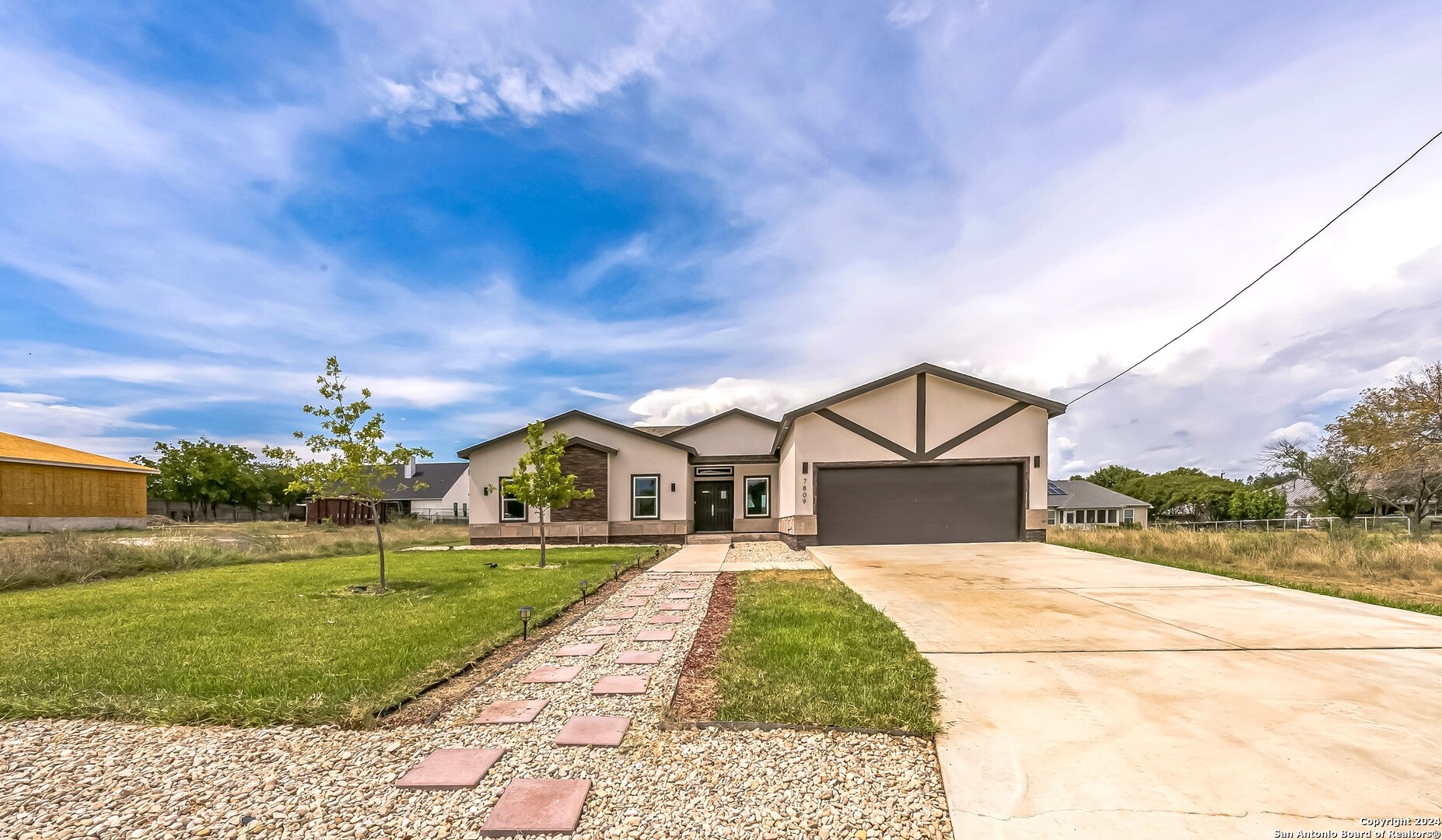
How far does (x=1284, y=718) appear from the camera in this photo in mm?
3578

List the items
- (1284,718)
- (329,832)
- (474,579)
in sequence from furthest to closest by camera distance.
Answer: (474,579), (1284,718), (329,832)

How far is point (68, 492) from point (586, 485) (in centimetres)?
2555

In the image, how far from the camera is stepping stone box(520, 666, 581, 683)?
15.3 ft

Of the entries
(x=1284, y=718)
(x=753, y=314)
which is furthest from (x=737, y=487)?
(x=1284, y=718)

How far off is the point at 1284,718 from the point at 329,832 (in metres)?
5.21

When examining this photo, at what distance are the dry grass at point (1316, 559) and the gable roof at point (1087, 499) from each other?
28.3 metres

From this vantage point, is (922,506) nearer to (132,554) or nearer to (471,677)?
(471,677)

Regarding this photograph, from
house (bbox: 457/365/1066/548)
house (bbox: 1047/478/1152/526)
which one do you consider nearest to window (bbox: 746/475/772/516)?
house (bbox: 457/365/1066/548)

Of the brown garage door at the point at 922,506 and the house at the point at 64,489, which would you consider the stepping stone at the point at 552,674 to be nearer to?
the brown garage door at the point at 922,506

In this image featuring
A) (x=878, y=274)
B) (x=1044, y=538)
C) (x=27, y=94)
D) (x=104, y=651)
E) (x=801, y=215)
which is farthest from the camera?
(x=1044, y=538)

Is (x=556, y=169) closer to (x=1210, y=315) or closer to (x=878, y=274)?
(x=878, y=274)

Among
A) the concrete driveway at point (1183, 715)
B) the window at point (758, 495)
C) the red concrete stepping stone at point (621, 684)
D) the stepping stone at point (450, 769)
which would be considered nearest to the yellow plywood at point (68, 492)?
the window at point (758, 495)

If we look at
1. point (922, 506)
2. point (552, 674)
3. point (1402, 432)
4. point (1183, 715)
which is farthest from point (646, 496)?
point (1402, 432)

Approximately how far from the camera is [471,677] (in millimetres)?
4887
